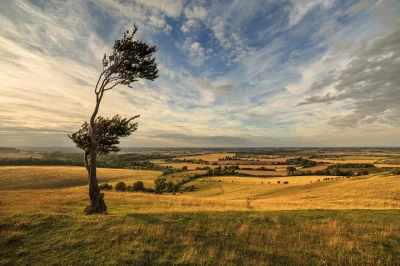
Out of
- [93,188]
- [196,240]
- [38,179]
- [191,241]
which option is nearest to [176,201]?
[93,188]

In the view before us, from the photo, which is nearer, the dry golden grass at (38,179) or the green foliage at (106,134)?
the green foliage at (106,134)

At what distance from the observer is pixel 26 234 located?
941 centimetres

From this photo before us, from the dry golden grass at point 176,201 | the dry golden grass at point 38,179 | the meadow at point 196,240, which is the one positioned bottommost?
the dry golden grass at point 38,179

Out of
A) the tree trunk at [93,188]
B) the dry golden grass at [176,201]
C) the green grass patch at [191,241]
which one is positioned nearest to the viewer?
the green grass patch at [191,241]

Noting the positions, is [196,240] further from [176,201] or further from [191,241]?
[176,201]

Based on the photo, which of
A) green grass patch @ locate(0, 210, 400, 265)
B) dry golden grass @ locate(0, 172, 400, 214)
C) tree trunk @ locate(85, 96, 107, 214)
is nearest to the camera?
green grass patch @ locate(0, 210, 400, 265)

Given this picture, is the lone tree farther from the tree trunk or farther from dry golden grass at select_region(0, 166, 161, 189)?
dry golden grass at select_region(0, 166, 161, 189)

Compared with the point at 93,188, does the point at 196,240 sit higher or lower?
lower

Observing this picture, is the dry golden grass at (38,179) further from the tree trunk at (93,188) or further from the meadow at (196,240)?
the meadow at (196,240)

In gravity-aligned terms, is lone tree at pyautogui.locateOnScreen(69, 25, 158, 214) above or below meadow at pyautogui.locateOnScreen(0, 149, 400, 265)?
above

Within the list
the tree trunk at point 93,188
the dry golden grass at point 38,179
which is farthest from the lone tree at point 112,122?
the dry golden grass at point 38,179

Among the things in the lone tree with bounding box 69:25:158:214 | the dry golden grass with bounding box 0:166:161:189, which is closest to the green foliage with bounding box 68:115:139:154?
the lone tree with bounding box 69:25:158:214

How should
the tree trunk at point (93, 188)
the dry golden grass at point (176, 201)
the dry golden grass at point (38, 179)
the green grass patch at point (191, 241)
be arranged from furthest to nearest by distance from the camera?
1. the dry golden grass at point (38, 179)
2. the dry golden grass at point (176, 201)
3. the tree trunk at point (93, 188)
4. the green grass patch at point (191, 241)

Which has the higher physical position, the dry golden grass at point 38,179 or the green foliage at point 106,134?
the green foliage at point 106,134
